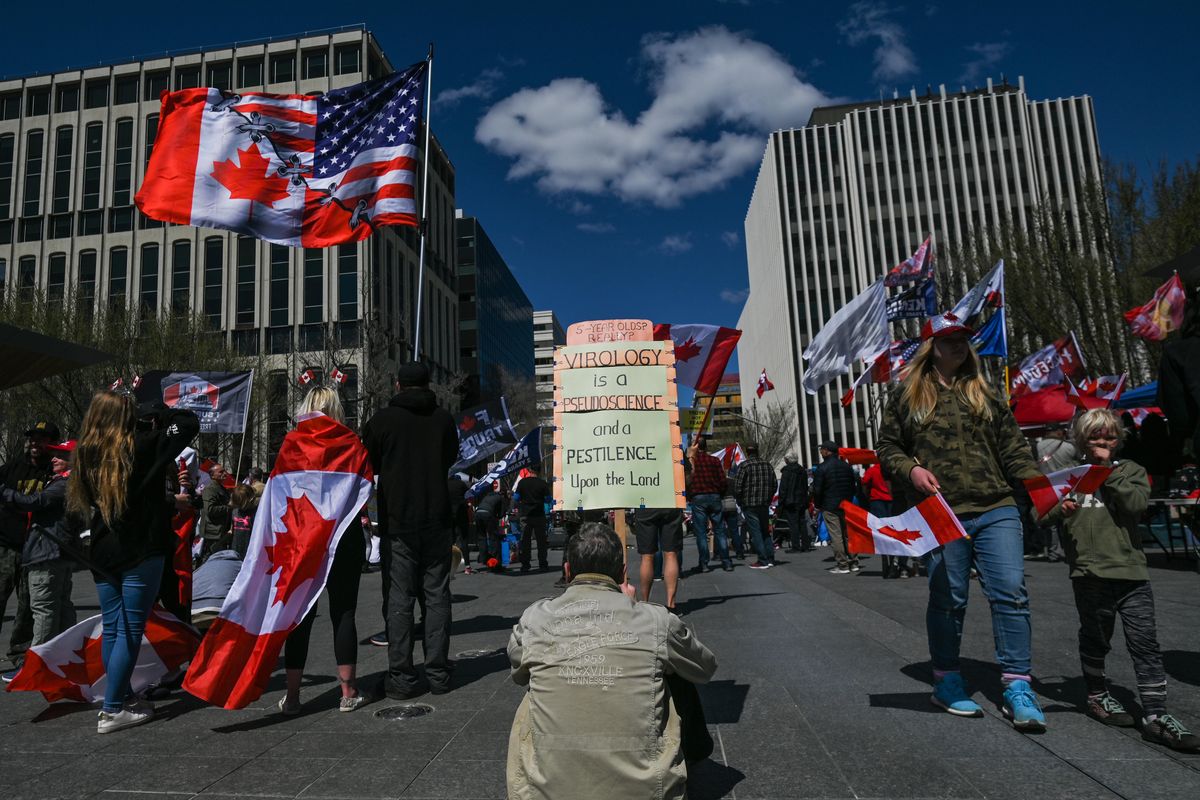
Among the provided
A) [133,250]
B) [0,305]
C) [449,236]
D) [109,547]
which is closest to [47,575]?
[109,547]

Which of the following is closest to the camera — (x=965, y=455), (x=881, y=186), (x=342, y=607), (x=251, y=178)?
(x=965, y=455)

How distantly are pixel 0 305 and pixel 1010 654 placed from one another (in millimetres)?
29782

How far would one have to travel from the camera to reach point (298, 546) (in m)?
4.50

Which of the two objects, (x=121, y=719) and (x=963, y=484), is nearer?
(x=963, y=484)

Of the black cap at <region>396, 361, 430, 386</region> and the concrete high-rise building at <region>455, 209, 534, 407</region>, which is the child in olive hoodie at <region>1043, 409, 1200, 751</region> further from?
the concrete high-rise building at <region>455, 209, 534, 407</region>

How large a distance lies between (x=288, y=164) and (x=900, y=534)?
673cm

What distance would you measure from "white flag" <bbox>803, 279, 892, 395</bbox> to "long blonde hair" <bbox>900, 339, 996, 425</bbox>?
9.96 metres

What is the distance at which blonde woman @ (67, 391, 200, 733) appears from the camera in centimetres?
427

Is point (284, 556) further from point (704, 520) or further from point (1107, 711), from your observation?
point (704, 520)

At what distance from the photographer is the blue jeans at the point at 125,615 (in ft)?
14.0

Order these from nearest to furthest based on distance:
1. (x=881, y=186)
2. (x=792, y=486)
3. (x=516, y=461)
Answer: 1. (x=516, y=461)
2. (x=792, y=486)
3. (x=881, y=186)

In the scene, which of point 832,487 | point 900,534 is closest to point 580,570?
point 900,534

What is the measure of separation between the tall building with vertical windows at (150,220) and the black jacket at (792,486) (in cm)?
3313

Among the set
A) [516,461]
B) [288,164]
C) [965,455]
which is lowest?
[965,455]
